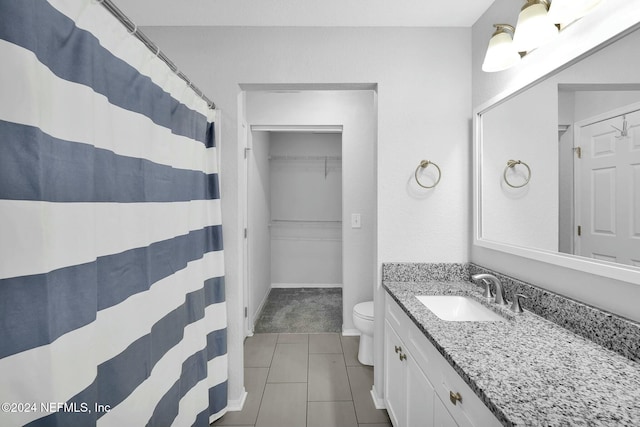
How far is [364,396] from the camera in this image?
2020mm

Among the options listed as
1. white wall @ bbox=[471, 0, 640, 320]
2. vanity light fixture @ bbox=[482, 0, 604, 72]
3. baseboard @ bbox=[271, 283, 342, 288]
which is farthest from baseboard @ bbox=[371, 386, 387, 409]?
baseboard @ bbox=[271, 283, 342, 288]

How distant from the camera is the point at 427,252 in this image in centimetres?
193

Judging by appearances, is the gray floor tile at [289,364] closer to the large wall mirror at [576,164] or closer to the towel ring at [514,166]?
the large wall mirror at [576,164]

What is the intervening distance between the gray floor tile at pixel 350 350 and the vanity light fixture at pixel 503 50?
229cm

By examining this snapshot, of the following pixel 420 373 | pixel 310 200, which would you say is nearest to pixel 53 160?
pixel 420 373

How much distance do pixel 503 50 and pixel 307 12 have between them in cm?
111

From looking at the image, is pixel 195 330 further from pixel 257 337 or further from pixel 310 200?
pixel 310 200

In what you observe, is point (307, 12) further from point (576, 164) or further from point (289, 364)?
point (289, 364)

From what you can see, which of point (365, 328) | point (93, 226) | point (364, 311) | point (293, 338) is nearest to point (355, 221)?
point (364, 311)

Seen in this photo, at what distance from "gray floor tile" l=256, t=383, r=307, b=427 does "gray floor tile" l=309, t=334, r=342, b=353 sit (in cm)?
52

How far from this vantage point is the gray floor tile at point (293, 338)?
109 inches

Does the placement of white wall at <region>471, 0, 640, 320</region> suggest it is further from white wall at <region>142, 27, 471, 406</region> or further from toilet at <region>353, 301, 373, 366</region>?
toilet at <region>353, 301, 373, 366</region>

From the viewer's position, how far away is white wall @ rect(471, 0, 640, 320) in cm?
99

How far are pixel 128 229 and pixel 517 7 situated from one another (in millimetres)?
→ 2068
